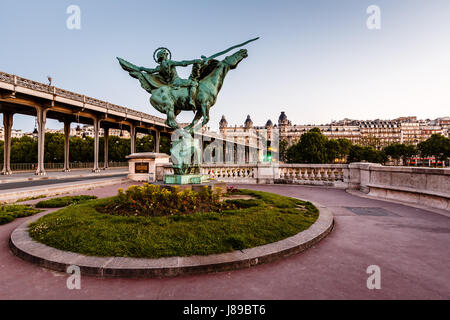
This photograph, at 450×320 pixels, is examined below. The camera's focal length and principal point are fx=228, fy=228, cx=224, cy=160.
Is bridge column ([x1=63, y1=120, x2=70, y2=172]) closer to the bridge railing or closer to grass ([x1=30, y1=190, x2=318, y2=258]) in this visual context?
the bridge railing

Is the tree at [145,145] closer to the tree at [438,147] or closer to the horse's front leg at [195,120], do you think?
the horse's front leg at [195,120]

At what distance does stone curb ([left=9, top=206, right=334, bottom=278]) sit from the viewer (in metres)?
3.15

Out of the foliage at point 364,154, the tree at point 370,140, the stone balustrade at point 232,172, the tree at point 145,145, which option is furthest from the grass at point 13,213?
the tree at point 370,140

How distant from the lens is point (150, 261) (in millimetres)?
3307

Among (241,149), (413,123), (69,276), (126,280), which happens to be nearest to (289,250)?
(126,280)

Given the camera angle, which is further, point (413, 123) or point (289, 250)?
point (413, 123)

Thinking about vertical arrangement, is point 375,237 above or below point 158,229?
below

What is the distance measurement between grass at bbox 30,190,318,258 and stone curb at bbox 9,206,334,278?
5.9 inches

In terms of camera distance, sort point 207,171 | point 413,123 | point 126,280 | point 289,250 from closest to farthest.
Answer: point 126,280
point 289,250
point 207,171
point 413,123

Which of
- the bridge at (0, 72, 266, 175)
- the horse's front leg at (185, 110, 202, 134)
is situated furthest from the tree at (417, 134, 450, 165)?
the horse's front leg at (185, 110, 202, 134)

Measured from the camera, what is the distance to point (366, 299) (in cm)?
265

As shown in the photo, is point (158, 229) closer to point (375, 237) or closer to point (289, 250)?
point (289, 250)

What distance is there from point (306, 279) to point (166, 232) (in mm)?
2428
